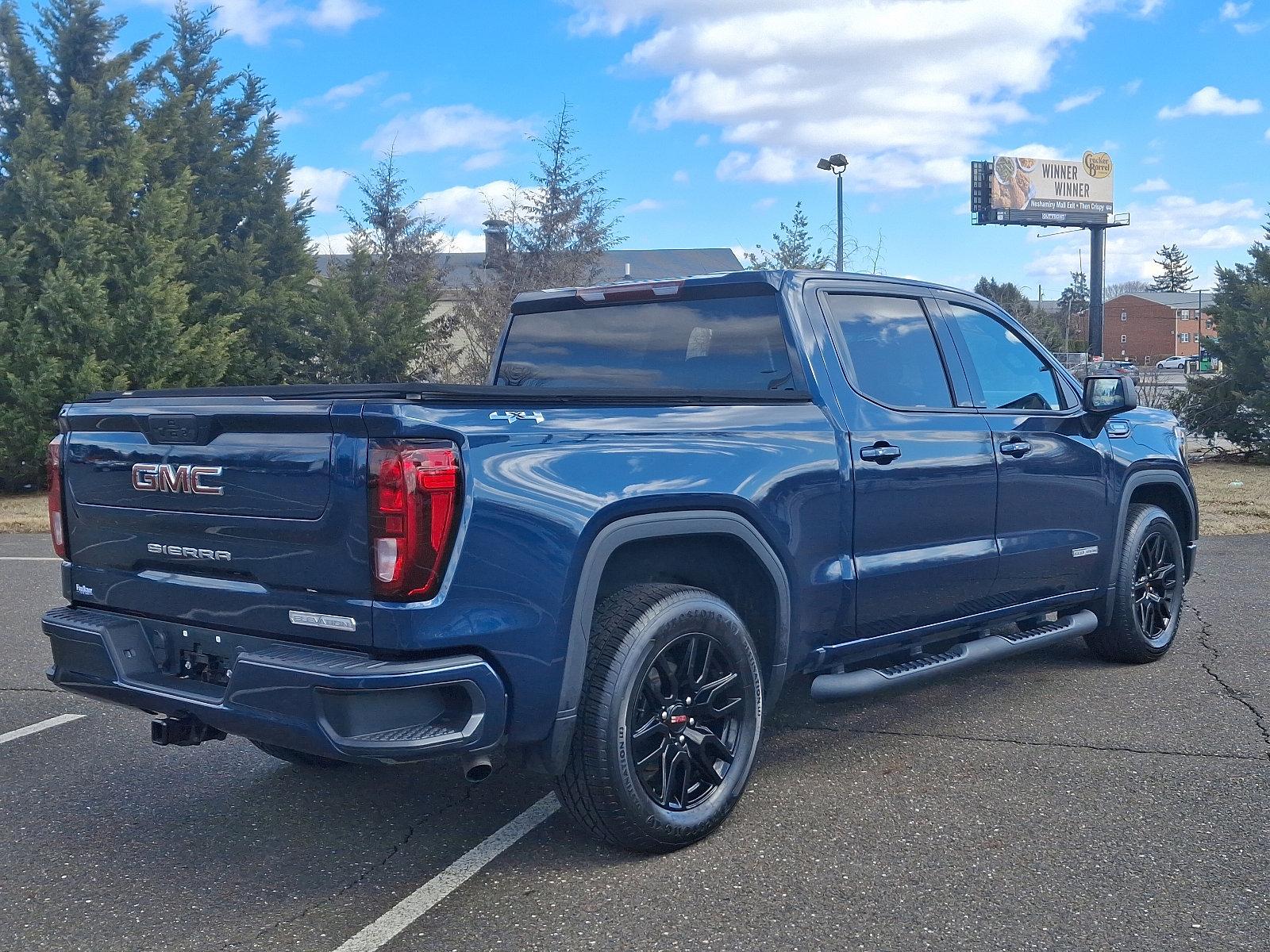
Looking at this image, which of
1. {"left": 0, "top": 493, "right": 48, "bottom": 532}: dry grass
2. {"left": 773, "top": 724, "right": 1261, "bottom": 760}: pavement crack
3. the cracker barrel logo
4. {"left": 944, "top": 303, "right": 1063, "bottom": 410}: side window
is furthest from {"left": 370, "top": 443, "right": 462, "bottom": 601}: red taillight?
the cracker barrel logo

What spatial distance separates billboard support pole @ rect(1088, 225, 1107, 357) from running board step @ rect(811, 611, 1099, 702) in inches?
2451

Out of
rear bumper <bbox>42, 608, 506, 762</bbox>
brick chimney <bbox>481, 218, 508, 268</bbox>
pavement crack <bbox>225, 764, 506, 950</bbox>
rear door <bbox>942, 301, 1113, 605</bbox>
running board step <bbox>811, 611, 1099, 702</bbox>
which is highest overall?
brick chimney <bbox>481, 218, 508, 268</bbox>

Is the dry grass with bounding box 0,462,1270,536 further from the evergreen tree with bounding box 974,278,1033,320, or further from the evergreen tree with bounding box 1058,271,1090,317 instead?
the evergreen tree with bounding box 1058,271,1090,317

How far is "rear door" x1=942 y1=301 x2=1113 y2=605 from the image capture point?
205 inches

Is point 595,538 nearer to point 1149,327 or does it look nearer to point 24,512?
point 24,512

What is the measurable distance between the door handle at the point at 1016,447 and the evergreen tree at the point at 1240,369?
15.2 m

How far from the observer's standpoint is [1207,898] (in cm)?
345

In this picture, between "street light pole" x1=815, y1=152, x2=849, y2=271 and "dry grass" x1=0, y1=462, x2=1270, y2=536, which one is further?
"street light pole" x1=815, y1=152, x2=849, y2=271

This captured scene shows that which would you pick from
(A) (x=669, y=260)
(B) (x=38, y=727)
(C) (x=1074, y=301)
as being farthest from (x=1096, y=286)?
(B) (x=38, y=727)

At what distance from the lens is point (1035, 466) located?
5.34 meters

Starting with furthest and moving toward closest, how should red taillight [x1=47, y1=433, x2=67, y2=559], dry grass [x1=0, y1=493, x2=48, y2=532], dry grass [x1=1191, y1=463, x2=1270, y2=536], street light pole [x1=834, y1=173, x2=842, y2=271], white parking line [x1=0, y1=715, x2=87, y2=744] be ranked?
street light pole [x1=834, y1=173, x2=842, y2=271]
dry grass [x1=0, y1=493, x2=48, y2=532]
dry grass [x1=1191, y1=463, x2=1270, y2=536]
white parking line [x1=0, y1=715, x2=87, y2=744]
red taillight [x1=47, y1=433, x2=67, y2=559]

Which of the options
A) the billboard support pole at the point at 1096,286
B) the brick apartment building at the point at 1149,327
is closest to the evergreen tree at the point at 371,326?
the billboard support pole at the point at 1096,286

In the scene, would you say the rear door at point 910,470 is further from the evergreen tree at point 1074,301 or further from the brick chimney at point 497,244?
the evergreen tree at point 1074,301

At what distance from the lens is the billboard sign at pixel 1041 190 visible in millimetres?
86500
